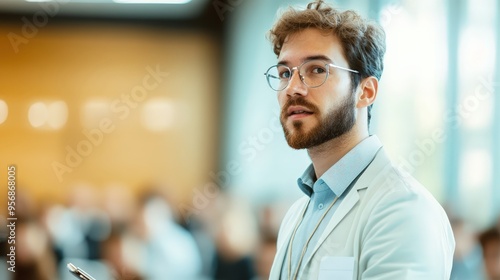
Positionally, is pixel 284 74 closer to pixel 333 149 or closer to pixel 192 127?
pixel 333 149

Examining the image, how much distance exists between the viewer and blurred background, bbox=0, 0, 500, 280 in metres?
2.35

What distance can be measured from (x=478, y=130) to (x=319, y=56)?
4.62 feet

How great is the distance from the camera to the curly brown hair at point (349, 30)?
1.23 m

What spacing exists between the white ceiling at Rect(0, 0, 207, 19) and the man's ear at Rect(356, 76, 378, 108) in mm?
1233

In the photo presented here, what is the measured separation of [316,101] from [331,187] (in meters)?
0.16

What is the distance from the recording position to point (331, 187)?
115 cm

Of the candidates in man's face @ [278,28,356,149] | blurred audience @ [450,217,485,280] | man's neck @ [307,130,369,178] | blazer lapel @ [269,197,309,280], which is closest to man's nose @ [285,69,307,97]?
man's face @ [278,28,356,149]

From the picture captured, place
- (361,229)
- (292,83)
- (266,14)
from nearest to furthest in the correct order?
(361,229) → (292,83) → (266,14)

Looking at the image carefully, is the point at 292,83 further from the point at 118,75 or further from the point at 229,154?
the point at 118,75

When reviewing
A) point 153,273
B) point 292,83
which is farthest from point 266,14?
point 292,83

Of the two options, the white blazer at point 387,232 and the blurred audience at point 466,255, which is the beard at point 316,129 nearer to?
the white blazer at point 387,232

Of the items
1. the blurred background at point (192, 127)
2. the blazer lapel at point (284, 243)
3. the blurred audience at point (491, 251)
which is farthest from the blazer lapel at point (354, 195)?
the blurred audience at point (491, 251)

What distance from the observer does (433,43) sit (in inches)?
94.8

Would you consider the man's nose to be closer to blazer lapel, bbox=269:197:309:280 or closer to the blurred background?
blazer lapel, bbox=269:197:309:280
